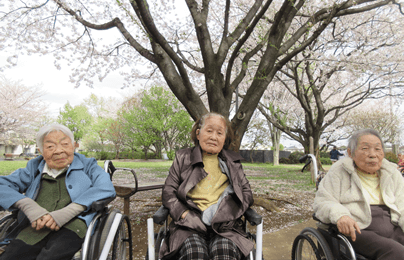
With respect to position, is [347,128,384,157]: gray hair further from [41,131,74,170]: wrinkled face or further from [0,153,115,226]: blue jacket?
[41,131,74,170]: wrinkled face

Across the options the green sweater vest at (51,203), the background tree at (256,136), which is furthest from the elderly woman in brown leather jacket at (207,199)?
the background tree at (256,136)

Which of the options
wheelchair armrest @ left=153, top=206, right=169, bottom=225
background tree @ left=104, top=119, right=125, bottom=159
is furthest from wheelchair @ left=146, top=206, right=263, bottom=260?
background tree @ left=104, top=119, right=125, bottom=159

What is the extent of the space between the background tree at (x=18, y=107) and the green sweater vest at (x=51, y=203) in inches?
831

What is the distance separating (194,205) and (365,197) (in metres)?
1.10

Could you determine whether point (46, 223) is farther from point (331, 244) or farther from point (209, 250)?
point (331, 244)

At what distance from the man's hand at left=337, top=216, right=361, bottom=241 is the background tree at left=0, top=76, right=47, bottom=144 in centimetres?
2252

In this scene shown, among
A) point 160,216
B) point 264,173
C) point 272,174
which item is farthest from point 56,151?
point 264,173

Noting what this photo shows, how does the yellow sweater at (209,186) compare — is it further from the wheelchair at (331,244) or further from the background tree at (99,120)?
the background tree at (99,120)

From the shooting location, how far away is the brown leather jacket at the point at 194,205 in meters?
1.49

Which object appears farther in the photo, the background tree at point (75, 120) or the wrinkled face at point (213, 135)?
the background tree at point (75, 120)

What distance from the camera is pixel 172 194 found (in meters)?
1.69

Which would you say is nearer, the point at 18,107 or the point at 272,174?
the point at 272,174

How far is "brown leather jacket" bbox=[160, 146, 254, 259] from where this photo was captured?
4.88 feet

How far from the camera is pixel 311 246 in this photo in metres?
1.68
